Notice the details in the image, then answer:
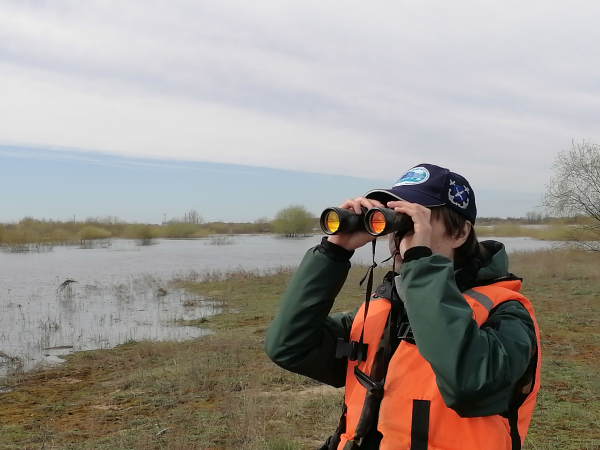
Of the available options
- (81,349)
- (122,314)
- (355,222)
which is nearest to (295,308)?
(355,222)

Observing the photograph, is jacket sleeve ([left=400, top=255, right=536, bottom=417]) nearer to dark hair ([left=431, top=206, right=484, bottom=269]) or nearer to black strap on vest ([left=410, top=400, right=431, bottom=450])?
black strap on vest ([left=410, top=400, right=431, bottom=450])

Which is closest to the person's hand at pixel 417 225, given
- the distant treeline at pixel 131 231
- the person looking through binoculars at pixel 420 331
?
the person looking through binoculars at pixel 420 331

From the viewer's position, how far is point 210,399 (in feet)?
16.4

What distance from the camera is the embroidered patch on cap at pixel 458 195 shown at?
4.69 feet

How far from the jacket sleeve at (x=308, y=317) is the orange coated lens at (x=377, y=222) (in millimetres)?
184

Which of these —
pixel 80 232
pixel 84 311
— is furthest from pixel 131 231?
pixel 84 311

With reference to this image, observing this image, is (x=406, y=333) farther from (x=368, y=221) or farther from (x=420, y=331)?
(x=368, y=221)

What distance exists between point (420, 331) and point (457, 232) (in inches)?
14.1

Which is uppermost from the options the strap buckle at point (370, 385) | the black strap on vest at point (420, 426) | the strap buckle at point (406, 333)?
the strap buckle at point (406, 333)

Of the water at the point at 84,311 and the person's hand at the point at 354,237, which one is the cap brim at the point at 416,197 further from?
the water at the point at 84,311

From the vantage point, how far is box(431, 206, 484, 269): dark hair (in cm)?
143

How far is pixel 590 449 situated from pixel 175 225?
50.1m

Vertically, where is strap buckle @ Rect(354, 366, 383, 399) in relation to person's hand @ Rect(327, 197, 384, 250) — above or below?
below

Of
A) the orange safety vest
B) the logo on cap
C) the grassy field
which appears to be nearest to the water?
the grassy field
